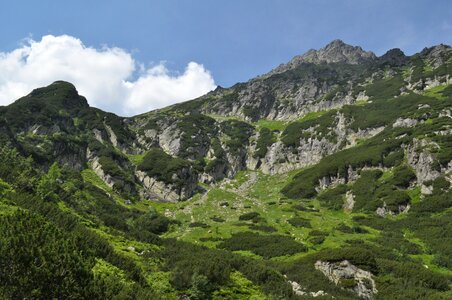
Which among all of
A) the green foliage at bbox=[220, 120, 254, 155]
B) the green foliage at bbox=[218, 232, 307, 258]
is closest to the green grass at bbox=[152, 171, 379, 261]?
the green foliage at bbox=[218, 232, 307, 258]

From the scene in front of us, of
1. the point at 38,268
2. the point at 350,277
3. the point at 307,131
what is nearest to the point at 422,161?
the point at 350,277

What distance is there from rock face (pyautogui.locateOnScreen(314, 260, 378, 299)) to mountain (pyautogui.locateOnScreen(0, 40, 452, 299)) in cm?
15

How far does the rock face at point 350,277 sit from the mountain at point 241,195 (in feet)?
0.49

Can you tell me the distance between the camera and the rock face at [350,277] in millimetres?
35353

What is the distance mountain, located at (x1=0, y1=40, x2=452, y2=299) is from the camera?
2126 centimetres

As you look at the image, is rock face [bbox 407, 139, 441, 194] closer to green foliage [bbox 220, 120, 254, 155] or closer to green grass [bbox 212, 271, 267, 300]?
green foliage [bbox 220, 120, 254, 155]

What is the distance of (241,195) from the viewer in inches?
4176

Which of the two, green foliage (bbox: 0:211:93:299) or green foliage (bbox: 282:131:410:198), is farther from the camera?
green foliage (bbox: 282:131:410:198)

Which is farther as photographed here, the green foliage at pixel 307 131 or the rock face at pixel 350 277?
the green foliage at pixel 307 131

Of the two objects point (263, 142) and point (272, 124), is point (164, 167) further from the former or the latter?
point (272, 124)

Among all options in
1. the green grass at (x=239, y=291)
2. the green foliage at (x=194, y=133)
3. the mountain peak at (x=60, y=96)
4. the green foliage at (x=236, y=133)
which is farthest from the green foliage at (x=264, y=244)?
the mountain peak at (x=60, y=96)

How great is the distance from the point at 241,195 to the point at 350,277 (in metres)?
69.3

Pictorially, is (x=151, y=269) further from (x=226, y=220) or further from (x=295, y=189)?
(x=295, y=189)

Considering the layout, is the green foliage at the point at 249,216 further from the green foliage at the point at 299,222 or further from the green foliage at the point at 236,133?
the green foliage at the point at 236,133
